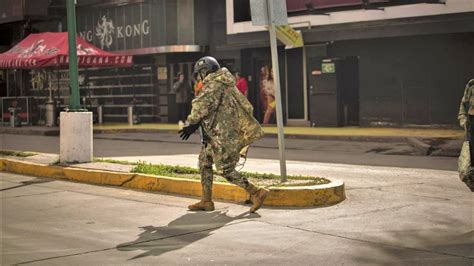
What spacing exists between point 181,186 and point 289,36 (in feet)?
41.3

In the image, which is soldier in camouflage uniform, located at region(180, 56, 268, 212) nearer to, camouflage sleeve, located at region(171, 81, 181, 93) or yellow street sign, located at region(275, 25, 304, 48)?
yellow street sign, located at region(275, 25, 304, 48)

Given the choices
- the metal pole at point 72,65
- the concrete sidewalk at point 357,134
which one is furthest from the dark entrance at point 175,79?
the metal pole at point 72,65

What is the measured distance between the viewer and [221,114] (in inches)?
311

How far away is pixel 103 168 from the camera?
11242mm

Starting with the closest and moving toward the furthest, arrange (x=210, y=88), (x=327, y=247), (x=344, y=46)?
(x=327, y=247), (x=210, y=88), (x=344, y=46)

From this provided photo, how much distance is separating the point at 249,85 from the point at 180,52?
3408mm

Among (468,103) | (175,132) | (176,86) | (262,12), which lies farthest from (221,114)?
(176,86)

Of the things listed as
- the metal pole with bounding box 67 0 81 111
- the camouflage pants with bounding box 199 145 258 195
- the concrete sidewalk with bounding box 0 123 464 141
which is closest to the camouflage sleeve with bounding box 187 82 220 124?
the camouflage pants with bounding box 199 145 258 195

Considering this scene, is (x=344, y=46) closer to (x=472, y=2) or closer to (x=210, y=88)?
(x=472, y=2)

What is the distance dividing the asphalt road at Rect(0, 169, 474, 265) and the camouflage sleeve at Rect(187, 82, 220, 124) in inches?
45.3

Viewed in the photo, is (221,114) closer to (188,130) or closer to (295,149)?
(188,130)

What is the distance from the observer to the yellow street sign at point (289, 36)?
69.8 ft

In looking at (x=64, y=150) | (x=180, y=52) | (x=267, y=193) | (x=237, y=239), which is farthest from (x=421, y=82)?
(x=237, y=239)

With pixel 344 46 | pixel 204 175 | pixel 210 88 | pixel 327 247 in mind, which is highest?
pixel 344 46
